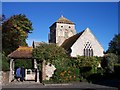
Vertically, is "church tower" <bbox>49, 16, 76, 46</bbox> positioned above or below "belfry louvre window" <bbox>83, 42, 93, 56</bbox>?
above

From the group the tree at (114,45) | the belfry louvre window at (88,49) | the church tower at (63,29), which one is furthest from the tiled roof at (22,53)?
the tree at (114,45)

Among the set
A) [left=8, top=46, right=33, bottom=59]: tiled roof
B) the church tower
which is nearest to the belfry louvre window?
[left=8, top=46, right=33, bottom=59]: tiled roof

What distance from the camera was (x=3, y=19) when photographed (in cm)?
3938

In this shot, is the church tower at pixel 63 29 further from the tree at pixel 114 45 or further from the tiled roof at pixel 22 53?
the tiled roof at pixel 22 53

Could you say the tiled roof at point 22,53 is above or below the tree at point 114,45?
below

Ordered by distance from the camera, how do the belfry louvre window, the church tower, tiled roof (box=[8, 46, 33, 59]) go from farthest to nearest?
the church tower
the belfry louvre window
tiled roof (box=[8, 46, 33, 59])

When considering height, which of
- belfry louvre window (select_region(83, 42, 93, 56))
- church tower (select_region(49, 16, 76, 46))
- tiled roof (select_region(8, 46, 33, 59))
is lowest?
tiled roof (select_region(8, 46, 33, 59))

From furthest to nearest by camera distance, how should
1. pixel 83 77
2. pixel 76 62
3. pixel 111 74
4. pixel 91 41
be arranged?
pixel 91 41
pixel 76 62
pixel 111 74
pixel 83 77

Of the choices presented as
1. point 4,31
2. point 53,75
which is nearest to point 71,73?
point 53,75

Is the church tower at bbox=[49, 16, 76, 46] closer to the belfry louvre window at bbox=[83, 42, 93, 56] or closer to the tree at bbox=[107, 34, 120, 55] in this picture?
the tree at bbox=[107, 34, 120, 55]

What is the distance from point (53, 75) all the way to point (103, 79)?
6039 millimetres

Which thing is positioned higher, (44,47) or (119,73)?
(44,47)

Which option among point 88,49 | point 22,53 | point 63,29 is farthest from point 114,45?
point 22,53

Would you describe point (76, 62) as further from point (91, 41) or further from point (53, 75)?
point (91, 41)
